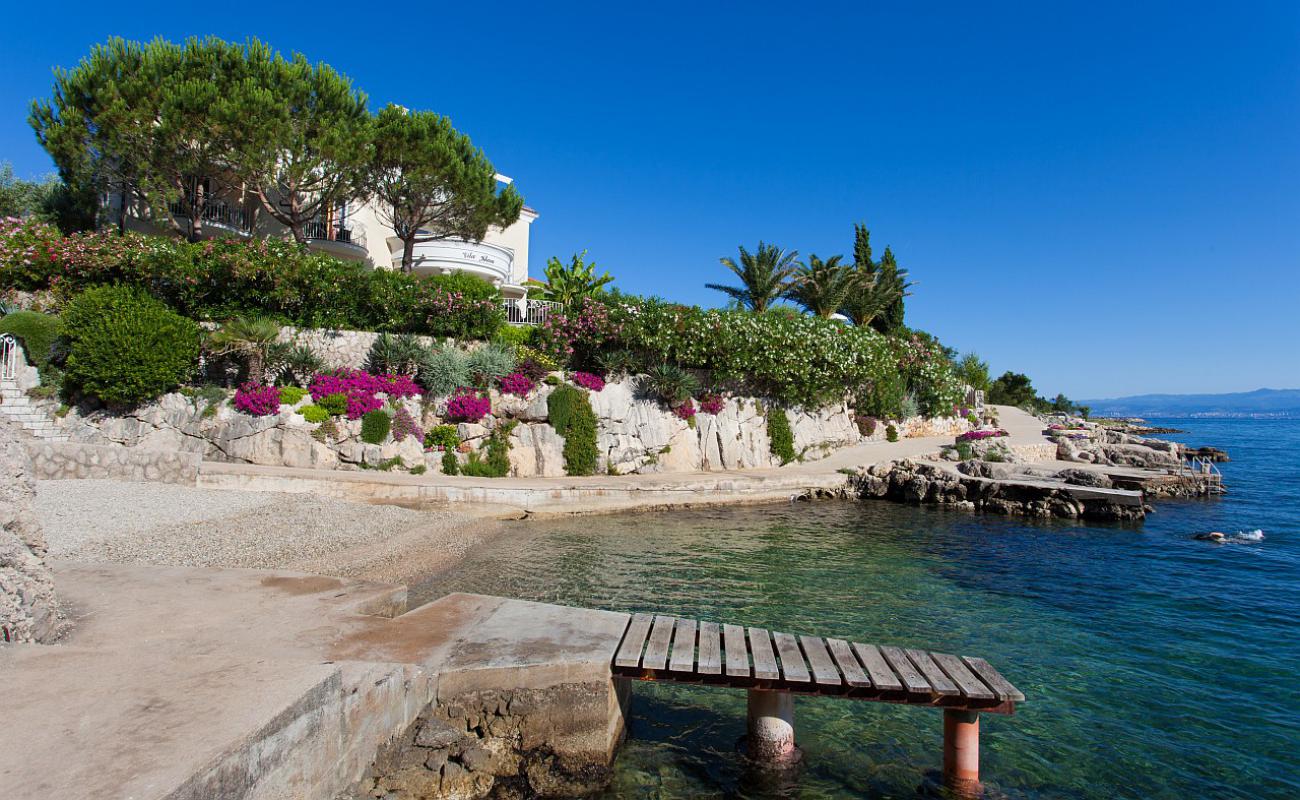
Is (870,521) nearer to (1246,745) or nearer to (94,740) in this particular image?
(1246,745)

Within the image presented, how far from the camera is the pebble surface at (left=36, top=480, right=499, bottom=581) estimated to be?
9.98 metres

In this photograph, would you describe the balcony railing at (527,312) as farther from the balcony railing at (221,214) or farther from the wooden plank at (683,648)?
the wooden plank at (683,648)

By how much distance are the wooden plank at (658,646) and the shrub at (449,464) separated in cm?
1338

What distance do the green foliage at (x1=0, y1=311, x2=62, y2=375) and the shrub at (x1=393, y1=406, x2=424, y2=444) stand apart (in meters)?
8.70

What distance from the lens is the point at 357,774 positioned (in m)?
4.48

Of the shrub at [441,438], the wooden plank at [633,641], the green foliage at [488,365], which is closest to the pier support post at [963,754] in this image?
the wooden plank at [633,641]

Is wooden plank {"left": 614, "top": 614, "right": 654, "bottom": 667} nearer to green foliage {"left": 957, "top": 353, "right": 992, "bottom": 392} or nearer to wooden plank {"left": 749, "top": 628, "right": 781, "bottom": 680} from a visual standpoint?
wooden plank {"left": 749, "top": 628, "right": 781, "bottom": 680}

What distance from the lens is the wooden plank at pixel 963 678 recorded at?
5094 mm

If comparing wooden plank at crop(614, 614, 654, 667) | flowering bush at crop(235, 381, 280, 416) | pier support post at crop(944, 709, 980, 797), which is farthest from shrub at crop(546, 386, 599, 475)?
pier support post at crop(944, 709, 980, 797)

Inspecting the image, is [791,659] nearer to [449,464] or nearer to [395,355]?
[449,464]

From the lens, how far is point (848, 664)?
558 centimetres

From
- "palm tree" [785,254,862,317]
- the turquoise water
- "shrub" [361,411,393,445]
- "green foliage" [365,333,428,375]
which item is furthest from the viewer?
"palm tree" [785,254,862,317]

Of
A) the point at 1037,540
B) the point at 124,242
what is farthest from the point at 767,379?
the point at 124,242

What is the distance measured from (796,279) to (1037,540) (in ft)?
66.1
